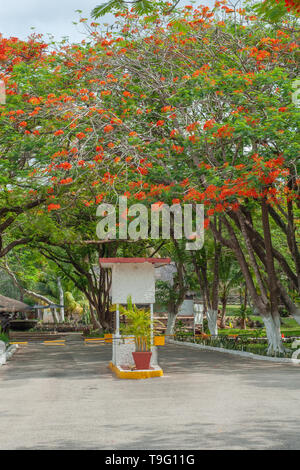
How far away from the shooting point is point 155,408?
8.98 m

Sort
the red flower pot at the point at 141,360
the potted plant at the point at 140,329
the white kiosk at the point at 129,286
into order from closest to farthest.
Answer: the red flower pot at the point at 141,360, the potted plant at the point at 140,329, the white kiosk at the point at 129,286

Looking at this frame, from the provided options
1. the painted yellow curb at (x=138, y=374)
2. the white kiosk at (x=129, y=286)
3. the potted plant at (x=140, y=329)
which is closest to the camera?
the painted yellow curb at (x=138, y=374)

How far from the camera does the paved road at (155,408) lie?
669 cm

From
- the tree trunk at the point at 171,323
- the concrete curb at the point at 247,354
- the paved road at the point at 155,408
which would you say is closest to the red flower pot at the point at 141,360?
the paved road at the point at 155,408

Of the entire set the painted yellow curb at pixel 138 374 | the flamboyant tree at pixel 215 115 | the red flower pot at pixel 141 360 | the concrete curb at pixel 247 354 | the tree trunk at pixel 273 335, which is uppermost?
the flamboyant tree at pixel 215 115

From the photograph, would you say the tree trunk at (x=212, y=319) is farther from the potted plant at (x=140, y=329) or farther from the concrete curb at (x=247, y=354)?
the potted plant at (x=140, y=329)

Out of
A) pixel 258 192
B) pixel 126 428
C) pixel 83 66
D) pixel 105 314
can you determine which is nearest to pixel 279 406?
pixel 126 428

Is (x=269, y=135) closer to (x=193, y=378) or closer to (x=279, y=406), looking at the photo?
(x=193, y=378)

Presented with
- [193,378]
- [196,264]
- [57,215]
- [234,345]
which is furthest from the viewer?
[196,264]

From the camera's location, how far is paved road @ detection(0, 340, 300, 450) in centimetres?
669

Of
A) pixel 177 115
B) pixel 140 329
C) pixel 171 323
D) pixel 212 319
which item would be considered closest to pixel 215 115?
pixel 177 115

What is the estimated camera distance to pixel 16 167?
1775 centimetres

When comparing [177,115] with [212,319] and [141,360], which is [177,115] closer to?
[141,360]

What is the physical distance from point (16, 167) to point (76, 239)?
19.5 ft
